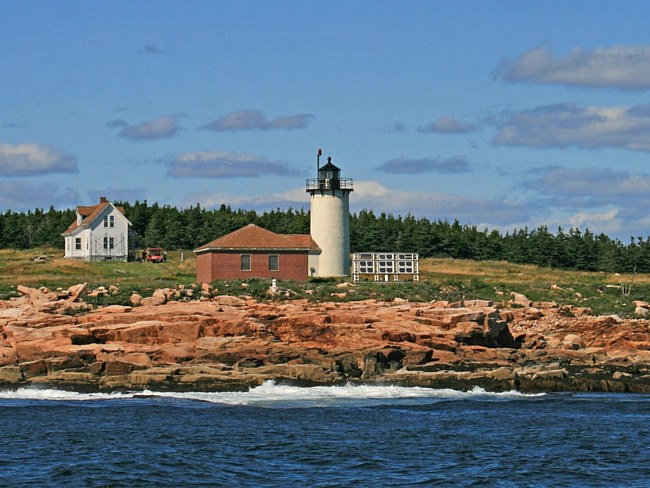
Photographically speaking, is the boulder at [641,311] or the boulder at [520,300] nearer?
the boulder at [641,311]

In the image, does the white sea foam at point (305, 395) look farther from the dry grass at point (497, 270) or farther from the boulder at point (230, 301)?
the dry grass at point (497, 270)

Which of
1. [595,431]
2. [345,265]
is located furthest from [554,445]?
[345,265]

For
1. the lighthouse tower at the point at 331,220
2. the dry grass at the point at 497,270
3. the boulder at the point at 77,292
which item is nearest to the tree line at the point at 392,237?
the dry grass at the point at 497,270

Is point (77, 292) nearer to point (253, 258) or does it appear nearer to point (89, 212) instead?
point (253, 258)

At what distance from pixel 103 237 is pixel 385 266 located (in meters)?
25.6

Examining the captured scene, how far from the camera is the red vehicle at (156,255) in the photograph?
270 ft

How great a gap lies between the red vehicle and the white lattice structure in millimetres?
22041

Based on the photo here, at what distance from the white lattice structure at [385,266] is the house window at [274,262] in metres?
6.07

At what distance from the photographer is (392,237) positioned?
96.4 metres

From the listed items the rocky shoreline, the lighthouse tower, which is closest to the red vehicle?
the lighthouse tower

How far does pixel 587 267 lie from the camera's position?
3647 inches

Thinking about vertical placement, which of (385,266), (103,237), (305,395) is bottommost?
(305,395)

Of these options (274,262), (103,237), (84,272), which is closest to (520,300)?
(274,262)

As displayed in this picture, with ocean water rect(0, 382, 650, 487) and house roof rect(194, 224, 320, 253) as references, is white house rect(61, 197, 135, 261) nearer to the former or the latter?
house roof rect(194, 224, 320, 253)
